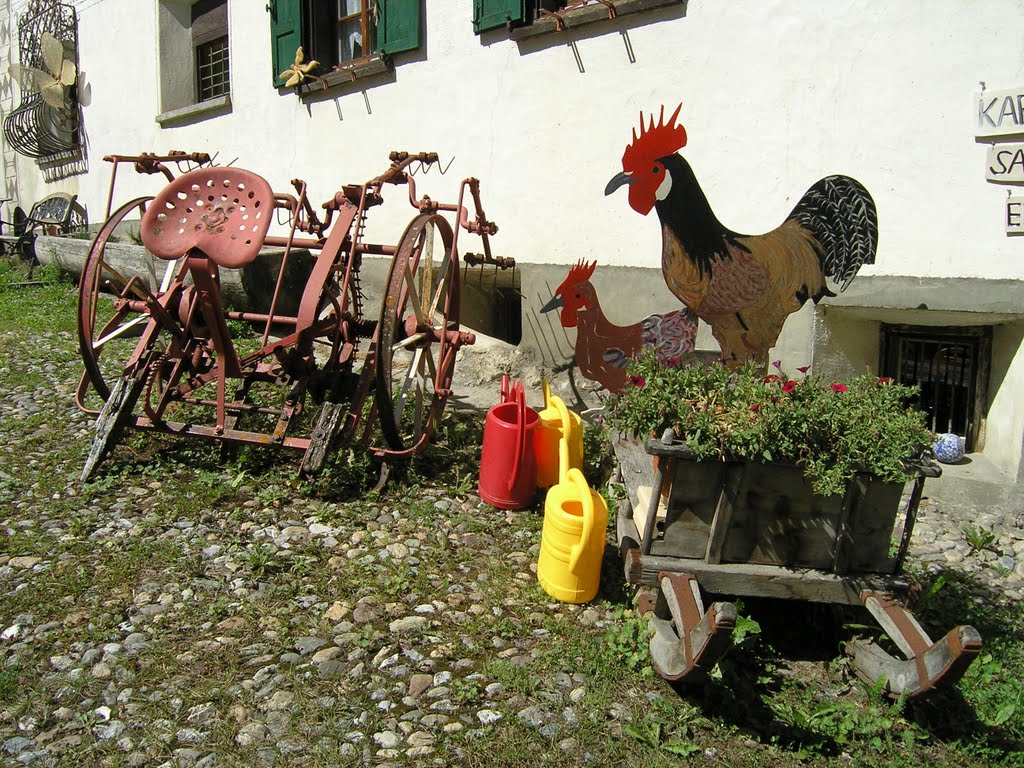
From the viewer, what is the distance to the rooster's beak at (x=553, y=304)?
5.75 meters

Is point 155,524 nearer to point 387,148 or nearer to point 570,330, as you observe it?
point 570,330

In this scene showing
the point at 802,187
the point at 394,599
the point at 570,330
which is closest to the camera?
the point at 394,599

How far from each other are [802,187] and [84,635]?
4.18 m

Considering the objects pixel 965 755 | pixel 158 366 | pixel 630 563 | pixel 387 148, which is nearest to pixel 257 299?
pixel 387 148

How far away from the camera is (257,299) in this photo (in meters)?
6.93

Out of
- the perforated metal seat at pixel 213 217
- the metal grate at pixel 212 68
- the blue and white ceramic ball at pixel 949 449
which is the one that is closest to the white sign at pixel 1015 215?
the blue and white ceramic ball at pixel 949 449

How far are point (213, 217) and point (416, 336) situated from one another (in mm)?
1160

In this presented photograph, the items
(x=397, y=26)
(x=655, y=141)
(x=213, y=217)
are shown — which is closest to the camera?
(x=213, y=217)

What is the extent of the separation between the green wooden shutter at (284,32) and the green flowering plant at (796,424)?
5.90 metres

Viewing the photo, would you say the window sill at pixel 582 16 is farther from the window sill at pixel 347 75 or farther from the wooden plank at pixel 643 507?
the wooden plank at pixel 643 507

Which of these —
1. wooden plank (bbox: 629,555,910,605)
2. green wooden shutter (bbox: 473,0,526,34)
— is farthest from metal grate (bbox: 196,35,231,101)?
wooden plank (bbox: 629,555,910,605)

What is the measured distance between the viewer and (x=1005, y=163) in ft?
12.9

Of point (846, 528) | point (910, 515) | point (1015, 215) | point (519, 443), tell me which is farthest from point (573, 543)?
point (1015, 215)

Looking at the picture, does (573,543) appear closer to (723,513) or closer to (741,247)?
(723,513)
